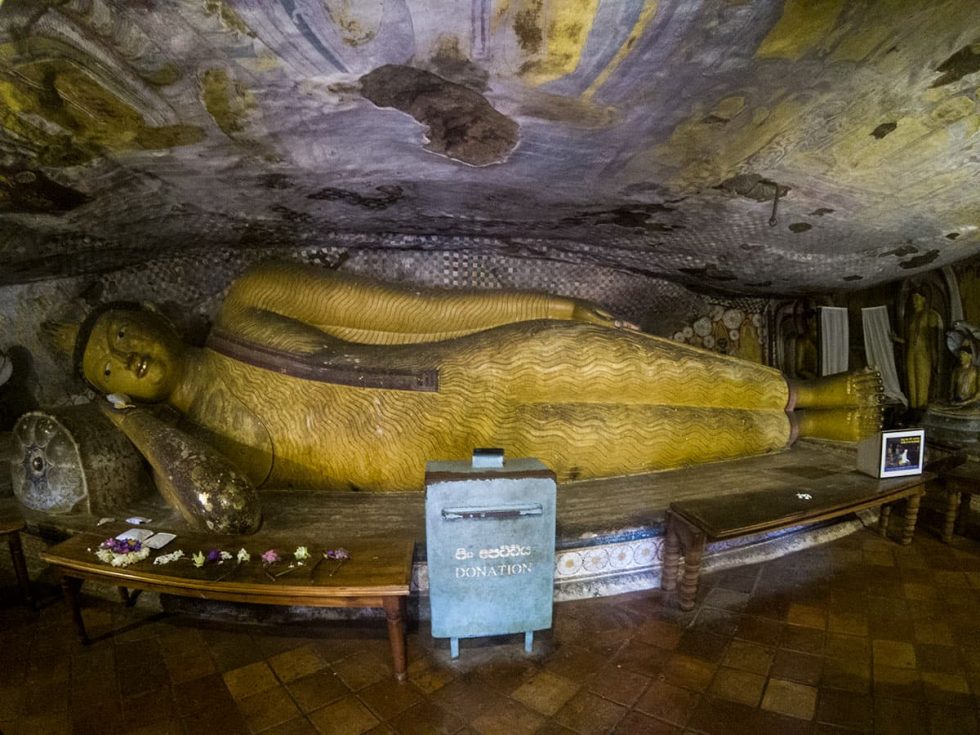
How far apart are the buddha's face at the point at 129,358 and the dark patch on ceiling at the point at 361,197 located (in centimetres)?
152

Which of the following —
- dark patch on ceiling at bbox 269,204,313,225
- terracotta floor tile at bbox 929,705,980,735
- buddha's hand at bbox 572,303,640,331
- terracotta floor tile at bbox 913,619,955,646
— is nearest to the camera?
terracotta floor tile at bbox 929,705,980,735

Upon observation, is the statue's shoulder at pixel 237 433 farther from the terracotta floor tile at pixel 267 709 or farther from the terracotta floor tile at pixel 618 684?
the terracotta floor tile at pixel 618 684

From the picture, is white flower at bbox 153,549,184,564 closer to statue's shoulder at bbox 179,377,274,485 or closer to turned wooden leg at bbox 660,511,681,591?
statue's shoulder at bbox 179,377,274,485

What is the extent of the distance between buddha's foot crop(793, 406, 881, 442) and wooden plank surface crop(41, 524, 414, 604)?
10.9 ft

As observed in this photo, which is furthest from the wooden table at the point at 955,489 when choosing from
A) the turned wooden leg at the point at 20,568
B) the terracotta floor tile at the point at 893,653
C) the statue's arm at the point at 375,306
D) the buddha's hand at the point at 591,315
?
the turned wooden leg at the point at 20,568

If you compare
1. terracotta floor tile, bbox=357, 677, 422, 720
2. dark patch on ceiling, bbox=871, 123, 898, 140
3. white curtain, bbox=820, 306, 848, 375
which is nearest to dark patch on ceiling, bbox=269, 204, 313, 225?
terracotta floor tile, bbox=357, 677, 422, 720

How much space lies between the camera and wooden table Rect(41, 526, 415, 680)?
192 centimetres

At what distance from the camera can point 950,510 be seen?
3.12 meters

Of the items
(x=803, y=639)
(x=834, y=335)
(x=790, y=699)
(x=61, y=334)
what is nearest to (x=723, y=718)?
(x=790, y=699)

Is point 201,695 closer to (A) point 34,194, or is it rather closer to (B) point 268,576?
(B) point 268,576

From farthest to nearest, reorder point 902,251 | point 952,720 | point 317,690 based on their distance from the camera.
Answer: point 902,251, point 317,690, point 952,720

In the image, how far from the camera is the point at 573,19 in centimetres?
175

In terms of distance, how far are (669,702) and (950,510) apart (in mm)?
2682

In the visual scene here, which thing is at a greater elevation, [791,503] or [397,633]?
[791,503]
